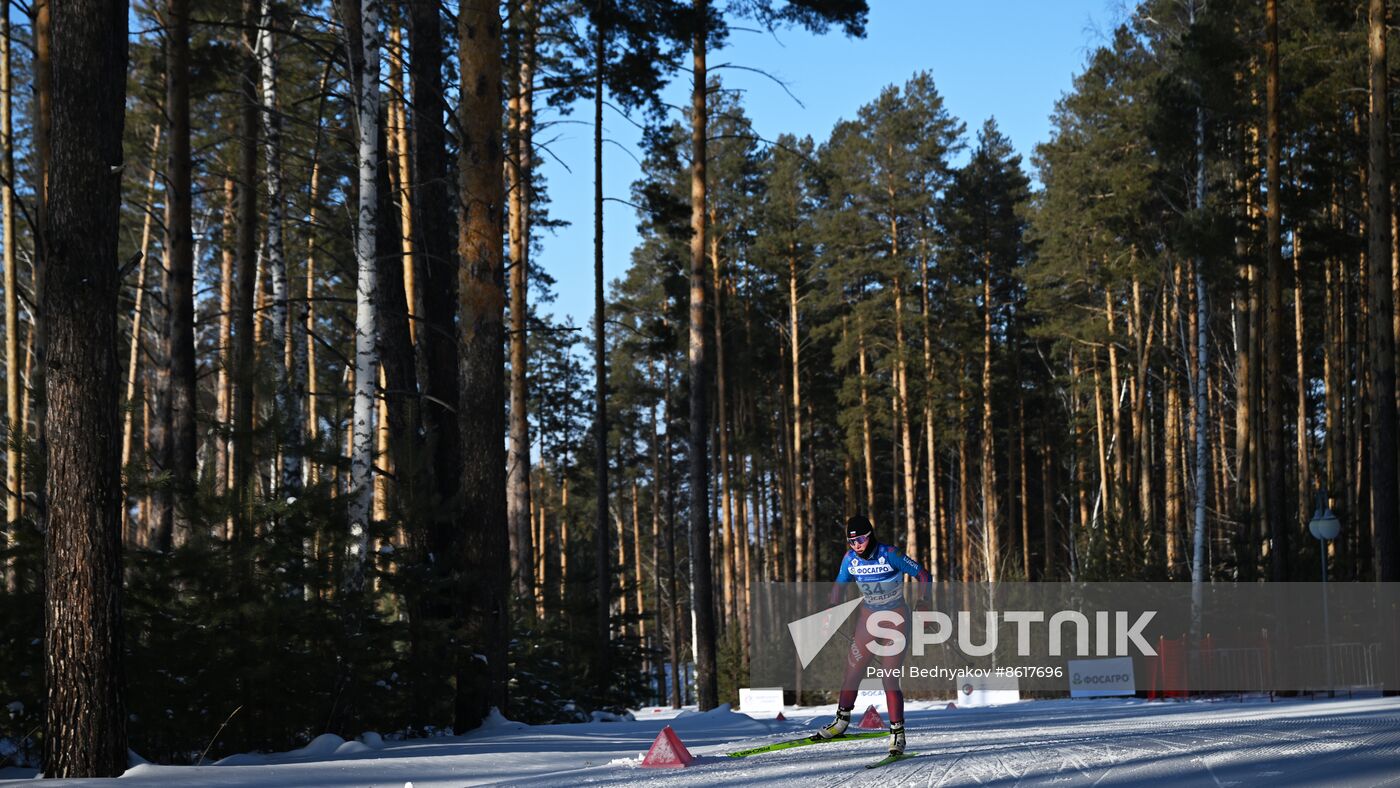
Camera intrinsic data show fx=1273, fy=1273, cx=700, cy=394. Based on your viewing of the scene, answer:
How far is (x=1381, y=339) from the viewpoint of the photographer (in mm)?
19859

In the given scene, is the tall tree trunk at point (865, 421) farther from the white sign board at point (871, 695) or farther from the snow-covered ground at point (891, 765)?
the snow-covered ground at point (891, 765)

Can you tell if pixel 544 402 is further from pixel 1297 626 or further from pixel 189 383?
pixel 189 383

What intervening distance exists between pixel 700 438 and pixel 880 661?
1252cm

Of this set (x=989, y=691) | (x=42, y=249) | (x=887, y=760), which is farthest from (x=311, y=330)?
(x=989, y=691)

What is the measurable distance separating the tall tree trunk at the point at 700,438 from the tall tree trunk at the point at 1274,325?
31.8 feet

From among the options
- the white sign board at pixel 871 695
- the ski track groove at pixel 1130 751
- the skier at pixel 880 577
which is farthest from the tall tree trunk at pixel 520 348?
the skier at pixel 880 577

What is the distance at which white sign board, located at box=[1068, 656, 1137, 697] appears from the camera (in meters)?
23.4

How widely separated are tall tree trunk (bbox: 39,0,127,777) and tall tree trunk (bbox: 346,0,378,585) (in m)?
2.39

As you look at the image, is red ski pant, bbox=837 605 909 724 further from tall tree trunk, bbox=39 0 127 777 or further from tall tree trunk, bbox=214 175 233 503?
tall tree trunk, bbox=39 0 127 777

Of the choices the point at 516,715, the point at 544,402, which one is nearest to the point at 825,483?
the point at 544,402

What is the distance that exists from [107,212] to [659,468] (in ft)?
173

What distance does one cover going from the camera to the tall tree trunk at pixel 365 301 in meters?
10.7

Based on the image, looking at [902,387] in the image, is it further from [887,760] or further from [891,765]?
[891,765]

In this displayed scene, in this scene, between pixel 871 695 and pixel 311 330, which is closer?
pixel 311 330
